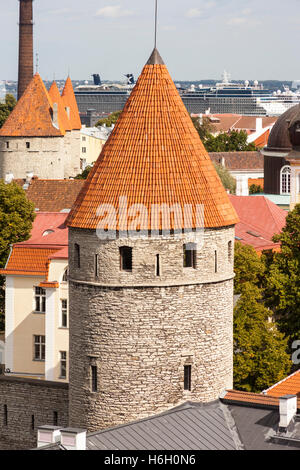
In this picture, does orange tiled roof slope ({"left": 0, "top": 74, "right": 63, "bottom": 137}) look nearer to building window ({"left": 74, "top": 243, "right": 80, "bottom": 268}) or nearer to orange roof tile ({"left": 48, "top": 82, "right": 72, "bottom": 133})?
orange roof tile ({"left": 48, "top": 82, "right": 72, "bottom": 133})

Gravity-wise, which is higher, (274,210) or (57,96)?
(57,96)

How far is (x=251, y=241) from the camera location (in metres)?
48.6

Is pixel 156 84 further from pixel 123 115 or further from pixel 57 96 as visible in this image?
pixel 57 96

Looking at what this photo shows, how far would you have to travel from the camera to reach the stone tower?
27.6 metres

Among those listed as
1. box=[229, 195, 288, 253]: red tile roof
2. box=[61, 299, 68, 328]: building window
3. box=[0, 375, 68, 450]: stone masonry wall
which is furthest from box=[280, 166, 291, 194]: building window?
box=[0, 375, 68, 450]: stone masonry wall

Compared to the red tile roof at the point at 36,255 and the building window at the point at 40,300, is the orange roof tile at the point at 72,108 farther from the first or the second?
the building window at the point at 40,300

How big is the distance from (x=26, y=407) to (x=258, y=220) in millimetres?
21880

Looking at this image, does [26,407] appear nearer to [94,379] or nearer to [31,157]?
[94,379]

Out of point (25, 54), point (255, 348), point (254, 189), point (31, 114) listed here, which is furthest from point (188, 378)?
point (25, 54)

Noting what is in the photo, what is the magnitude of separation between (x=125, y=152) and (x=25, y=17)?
318 feet

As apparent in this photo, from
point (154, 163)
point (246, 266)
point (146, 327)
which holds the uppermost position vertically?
point (154, 163)

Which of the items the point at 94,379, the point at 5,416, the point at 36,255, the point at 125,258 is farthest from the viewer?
the point at 36,255

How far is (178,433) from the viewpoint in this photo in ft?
86.0
